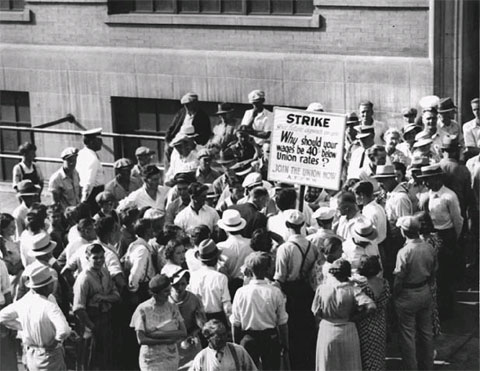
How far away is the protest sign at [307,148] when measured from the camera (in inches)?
492

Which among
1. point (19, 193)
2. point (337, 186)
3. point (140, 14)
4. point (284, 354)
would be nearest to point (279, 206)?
point (337, 186)

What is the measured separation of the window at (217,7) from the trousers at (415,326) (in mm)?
8165

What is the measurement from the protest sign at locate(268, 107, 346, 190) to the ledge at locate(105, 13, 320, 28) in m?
5.61

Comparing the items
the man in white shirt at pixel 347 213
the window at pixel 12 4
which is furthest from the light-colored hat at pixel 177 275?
the window at pixel 12 4

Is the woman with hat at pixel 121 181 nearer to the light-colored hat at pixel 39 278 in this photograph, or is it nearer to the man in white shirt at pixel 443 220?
the light-colored hat at pixel 39 278

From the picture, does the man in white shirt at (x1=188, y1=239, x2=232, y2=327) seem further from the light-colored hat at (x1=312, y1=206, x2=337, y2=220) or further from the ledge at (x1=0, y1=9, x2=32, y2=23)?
the ledge at (x1=0, y1=9, x2=32, y2=23)

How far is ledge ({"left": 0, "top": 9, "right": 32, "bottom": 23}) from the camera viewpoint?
20.8 metres

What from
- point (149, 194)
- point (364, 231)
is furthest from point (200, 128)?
point (364, 231)

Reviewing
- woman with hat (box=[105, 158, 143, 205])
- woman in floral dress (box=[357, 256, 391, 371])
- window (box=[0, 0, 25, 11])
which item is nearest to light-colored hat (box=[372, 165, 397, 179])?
woman in floral dress (box=[357, 256, 391, 371])

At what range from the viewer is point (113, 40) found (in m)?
20.2

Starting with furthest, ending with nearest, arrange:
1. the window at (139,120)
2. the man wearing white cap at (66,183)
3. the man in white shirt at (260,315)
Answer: the window at (139,120) < the man wearing white cap at (66,183) < the man in white shirt at (260,315)

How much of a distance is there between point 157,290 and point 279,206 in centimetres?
249

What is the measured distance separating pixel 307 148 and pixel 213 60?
22.2 feet

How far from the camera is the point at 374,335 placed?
10.8 m
